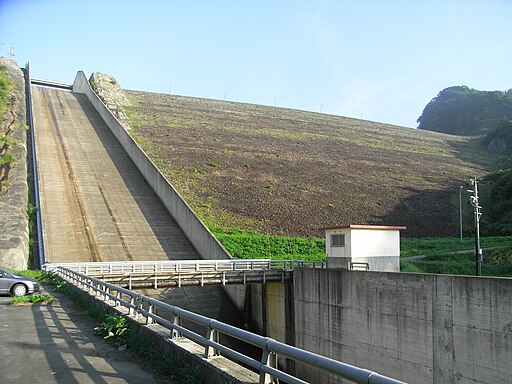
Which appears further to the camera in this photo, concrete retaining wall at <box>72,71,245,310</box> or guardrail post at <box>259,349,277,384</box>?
concrete retaining wall at <box>72,71,245,310</box>

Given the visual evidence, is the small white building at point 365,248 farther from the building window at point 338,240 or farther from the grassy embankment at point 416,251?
the grassy embankment at point 416,251

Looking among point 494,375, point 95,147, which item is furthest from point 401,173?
point 494,375

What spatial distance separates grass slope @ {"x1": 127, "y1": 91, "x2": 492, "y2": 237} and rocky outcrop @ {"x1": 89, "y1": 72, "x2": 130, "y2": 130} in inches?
84.1

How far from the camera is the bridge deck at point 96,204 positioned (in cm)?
3173

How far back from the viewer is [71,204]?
37.2m

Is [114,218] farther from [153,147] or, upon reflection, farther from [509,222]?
[509,222]

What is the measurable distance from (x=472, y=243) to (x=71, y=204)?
31.2m

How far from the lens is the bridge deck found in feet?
104

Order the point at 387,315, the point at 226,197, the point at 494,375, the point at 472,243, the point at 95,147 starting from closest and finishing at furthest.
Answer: the point at 494,375
the point at 387,315
the point at 472,243
the point at 226,197
the point at 95,147

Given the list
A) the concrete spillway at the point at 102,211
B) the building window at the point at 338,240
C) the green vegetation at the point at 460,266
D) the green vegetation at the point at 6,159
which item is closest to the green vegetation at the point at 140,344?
the building window at the point at 338,240

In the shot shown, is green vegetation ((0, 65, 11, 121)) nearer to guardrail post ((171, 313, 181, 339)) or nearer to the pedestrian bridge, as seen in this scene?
the pedestrian bridge

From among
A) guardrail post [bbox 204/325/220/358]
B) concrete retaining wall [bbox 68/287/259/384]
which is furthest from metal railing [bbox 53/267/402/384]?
concrete retaining wall [bbox 68/287/259/384]

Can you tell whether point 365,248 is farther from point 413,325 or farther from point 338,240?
point 413,325

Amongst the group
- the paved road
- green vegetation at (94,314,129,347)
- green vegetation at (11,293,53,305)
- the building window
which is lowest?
green vegetation at (11,293,53,305)
